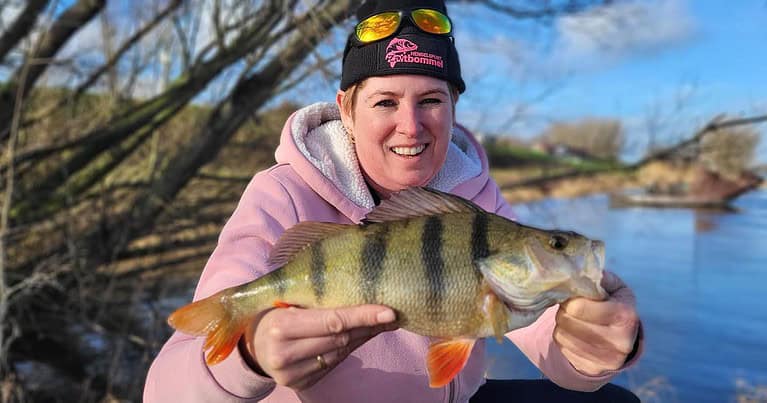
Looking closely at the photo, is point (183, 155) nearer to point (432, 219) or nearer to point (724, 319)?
point (432, 219)

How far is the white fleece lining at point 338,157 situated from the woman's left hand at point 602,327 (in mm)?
839

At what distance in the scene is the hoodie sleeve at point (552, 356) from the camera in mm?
1938

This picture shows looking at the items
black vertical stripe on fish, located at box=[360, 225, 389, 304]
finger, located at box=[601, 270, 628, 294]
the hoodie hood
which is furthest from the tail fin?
finger, located at box=[601, 270, 628, 294]

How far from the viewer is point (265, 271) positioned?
191 cm

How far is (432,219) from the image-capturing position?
1709mm

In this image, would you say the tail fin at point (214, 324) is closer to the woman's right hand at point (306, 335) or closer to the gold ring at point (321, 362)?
the woman's right hand at point (306, 335)

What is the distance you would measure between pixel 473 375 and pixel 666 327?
546 centimetres

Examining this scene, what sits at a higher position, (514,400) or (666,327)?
(514,400)

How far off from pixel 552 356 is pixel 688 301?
6.82m

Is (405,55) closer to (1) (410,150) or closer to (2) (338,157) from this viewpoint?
(1) (410,150)

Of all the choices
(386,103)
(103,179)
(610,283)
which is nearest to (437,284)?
(610,283)

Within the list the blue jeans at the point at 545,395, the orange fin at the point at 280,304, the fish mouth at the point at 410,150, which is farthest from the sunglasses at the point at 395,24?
the blue jeans at the point at 545,395

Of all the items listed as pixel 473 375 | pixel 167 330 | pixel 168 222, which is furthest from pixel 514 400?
pixel 168 222

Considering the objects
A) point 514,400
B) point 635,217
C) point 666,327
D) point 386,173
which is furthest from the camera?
point 635,217
